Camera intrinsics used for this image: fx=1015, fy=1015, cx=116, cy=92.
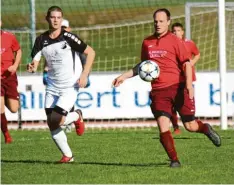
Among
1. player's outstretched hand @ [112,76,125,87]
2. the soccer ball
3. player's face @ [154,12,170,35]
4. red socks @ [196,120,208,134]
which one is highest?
player's face @ [154,12,170,35]

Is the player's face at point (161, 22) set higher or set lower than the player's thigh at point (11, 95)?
higher

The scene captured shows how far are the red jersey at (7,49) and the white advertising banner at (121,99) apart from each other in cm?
557

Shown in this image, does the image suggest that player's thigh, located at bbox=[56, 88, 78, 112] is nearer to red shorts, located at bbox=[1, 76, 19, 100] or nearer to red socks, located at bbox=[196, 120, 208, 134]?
red socks, located at bbox=[196, 120, 208, 134]

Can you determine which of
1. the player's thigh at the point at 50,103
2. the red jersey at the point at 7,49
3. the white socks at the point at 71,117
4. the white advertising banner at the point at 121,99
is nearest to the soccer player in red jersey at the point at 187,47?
the red jersey at the point at 7,49

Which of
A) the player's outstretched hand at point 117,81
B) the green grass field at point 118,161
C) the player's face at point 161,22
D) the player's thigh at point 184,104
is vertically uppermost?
the player's face at point 161,22

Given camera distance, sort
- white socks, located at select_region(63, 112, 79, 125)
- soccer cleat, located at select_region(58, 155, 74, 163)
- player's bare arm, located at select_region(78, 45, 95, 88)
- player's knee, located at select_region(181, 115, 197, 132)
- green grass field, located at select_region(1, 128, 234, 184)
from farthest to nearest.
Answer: white socks, located at select_region(63, 112, 79, 125) → soccer cleat, located at select_region(58, 155, 74, 163) → player's knee, located at select_region(181, 115, 197, 132) → player's bare arm, located at select_region(78, 45, 95, 88) → green grass field, located at select_region(1, 128, 234, 184)

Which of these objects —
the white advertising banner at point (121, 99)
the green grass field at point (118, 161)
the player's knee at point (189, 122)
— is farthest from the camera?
the white advertising banner at point (121, 99)

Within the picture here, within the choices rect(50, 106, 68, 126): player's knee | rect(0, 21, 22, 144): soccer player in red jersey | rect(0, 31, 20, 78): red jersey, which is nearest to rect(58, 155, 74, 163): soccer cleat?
A: rect(50, 106, 68, 126): player's knee

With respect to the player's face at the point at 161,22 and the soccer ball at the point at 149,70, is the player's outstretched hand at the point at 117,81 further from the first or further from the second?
the player's face at the point at 161,22

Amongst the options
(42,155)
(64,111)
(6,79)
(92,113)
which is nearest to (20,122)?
(92,113)

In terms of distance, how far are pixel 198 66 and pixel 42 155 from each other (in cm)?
1390

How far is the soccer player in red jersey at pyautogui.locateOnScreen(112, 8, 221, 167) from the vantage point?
41.6 feet

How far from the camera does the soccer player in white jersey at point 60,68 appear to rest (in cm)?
1329

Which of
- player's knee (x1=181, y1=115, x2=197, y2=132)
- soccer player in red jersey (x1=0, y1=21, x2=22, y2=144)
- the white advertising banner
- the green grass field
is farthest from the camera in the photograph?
the white advertising banner
